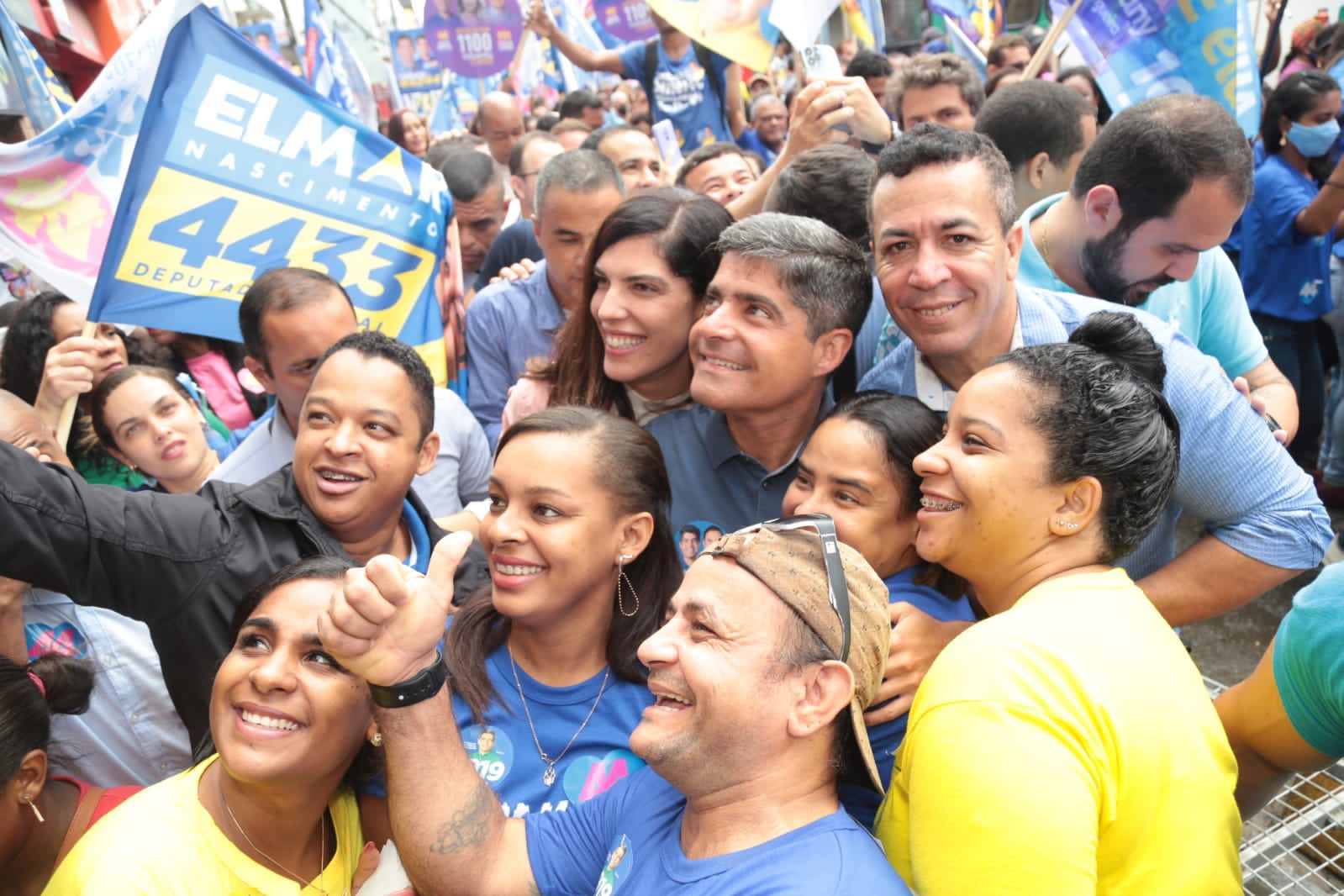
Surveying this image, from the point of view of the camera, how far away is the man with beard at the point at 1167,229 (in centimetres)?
269

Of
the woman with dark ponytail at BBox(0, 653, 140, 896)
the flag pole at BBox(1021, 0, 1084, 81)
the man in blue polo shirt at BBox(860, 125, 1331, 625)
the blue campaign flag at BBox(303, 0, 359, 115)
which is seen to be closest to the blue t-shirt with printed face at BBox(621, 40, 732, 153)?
the blue campaign flag at BBox(303, 0, 359, 115)

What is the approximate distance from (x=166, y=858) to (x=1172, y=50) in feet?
15.4

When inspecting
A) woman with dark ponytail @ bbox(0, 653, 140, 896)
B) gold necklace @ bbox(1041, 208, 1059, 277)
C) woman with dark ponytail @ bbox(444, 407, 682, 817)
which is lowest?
woman with dark ponytail @ bbox(0, 653, 140, 896)

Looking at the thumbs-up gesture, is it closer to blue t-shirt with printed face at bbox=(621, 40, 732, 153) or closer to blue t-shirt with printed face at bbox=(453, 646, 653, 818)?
blue t-shirt with printed face at bbox=(453, 646, 653, 818)

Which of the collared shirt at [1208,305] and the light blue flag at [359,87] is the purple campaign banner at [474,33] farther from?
the collared shirt at [1208,305]

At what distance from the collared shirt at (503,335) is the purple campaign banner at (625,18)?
560 centimetres

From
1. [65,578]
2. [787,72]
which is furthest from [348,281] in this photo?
[787,72]

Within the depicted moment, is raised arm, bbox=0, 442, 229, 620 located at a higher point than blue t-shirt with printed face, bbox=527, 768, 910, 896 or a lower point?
higher

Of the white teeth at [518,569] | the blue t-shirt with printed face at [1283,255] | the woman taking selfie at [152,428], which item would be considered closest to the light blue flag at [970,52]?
the blue t-shirt with printed face at [1283,255]

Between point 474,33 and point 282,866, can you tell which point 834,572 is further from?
point 474,33

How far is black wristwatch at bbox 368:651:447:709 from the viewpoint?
180 cm

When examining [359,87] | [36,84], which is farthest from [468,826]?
[359,87]

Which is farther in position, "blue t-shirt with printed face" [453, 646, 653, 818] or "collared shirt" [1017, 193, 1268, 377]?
"collared shirt" [1017, 193, 1268, 377]

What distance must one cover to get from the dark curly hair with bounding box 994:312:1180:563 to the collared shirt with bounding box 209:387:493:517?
1.99m
